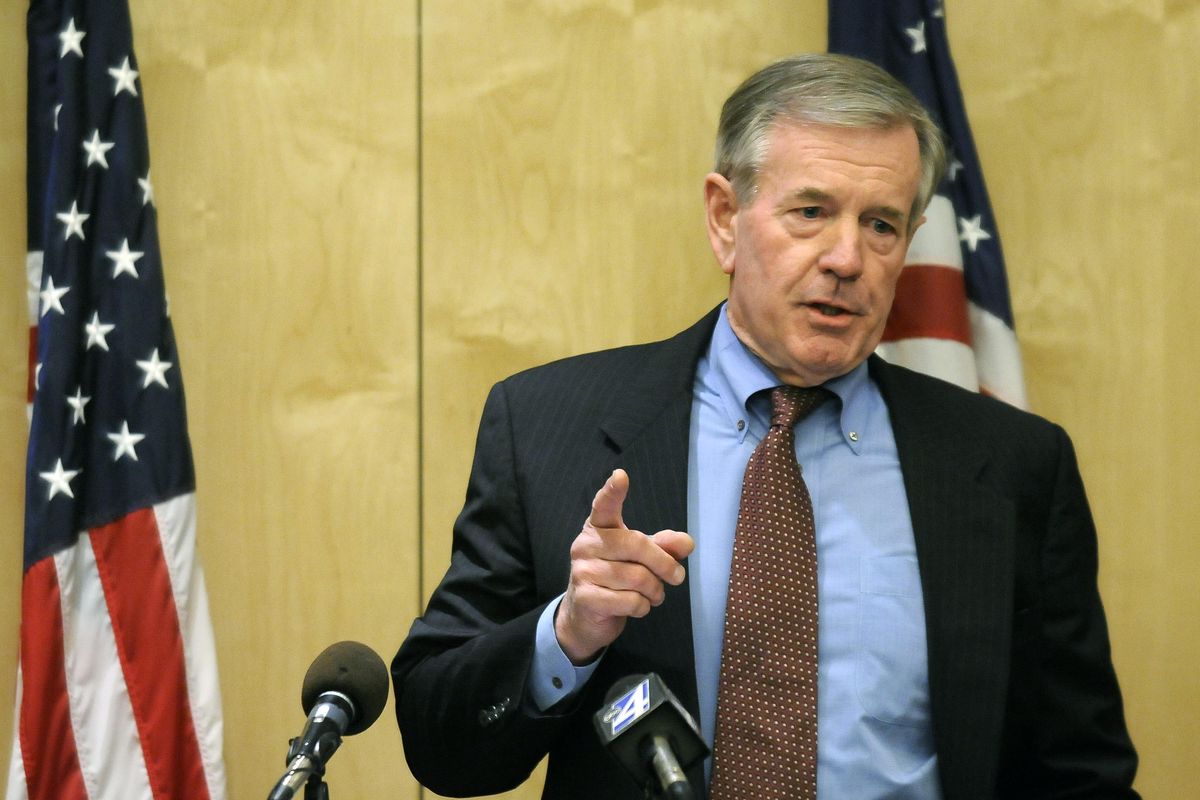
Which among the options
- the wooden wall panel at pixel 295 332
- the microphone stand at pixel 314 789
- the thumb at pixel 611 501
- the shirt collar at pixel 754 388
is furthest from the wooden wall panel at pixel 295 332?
the microphone stand at pixel 314 789

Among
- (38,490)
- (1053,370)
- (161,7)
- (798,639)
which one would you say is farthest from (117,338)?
(1053,370)

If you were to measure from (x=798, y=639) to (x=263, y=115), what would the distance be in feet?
A: 6.09

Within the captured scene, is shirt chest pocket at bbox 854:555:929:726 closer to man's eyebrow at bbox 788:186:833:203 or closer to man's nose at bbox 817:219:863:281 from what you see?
man's nose at bbox 817:219:863:281

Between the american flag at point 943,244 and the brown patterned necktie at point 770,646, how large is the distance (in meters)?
1.05

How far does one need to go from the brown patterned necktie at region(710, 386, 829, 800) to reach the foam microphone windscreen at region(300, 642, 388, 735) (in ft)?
1.65

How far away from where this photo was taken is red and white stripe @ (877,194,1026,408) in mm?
2898

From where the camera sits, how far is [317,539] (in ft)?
10.1

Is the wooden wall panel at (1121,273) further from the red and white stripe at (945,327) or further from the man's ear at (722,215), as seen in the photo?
the man's ear at (722,215)

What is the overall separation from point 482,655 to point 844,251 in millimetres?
792

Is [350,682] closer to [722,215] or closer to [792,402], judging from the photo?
[792,402]

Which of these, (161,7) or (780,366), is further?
(161,7)

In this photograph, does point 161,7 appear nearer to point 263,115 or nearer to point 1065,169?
point 263,115

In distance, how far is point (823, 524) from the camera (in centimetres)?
198

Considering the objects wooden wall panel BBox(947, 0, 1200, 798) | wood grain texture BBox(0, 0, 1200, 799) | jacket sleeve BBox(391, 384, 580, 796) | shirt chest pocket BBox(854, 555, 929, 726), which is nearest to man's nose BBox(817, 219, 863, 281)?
shirt chest pocket BBox(854, 555, 929, 726)
